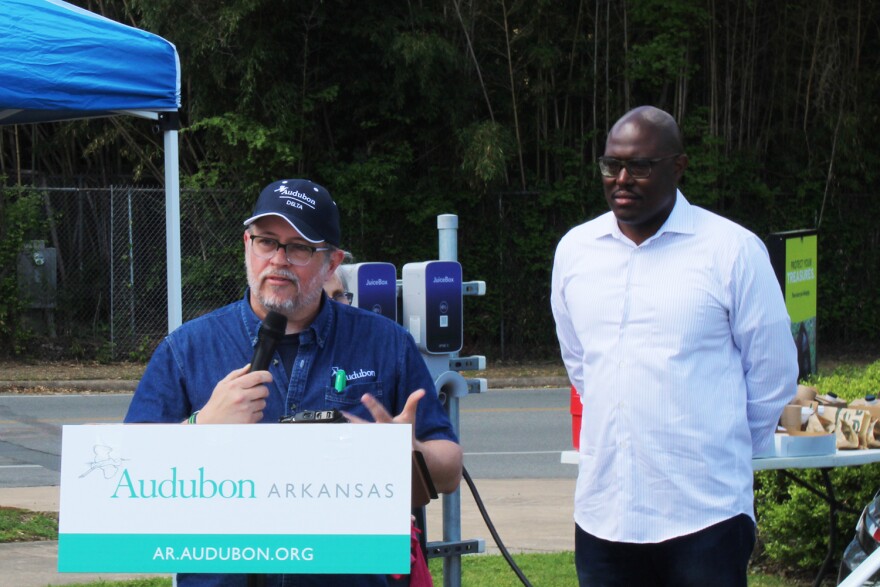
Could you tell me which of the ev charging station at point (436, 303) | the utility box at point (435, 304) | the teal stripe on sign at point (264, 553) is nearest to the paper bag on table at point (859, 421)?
the ev charging station at point (436, 303)

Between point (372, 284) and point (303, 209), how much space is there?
2813mm

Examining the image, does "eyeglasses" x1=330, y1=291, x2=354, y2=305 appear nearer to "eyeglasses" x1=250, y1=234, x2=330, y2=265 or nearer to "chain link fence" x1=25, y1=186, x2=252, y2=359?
"eyeglasses" x1=250, y1=234, x2=330, y2=265

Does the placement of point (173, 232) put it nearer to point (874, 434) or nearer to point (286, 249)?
point (286, 249)

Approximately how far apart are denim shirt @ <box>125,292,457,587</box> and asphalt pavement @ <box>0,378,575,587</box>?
2744 mm

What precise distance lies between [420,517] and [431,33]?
1460 centimetres

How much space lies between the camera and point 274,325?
2.71m

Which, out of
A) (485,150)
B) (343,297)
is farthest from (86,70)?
(485,150)

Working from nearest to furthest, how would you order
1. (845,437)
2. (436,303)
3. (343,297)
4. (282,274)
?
(282,274) → (845,437) → (343,297) → (436,303)

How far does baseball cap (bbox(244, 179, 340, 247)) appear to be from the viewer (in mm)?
2811

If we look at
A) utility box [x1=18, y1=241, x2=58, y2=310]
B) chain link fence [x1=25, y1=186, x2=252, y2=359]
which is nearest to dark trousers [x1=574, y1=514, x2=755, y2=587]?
chain link fence [x1=25, y1=186, x2=252, y2=359]

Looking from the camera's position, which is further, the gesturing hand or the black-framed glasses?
the black-framed glasses

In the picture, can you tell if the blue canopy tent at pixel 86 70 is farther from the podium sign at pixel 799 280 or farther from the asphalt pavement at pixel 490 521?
the podium sign at pixel 799 280

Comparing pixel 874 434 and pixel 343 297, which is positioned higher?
pixel 343 297

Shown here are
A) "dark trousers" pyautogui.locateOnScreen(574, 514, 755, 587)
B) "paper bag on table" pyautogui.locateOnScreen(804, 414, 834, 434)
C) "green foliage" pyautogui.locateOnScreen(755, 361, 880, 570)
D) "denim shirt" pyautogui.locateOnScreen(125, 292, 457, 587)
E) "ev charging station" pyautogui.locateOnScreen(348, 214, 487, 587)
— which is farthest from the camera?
"green foliage" pyautogui.locateOnScreen(755, 361, 880, 570)
